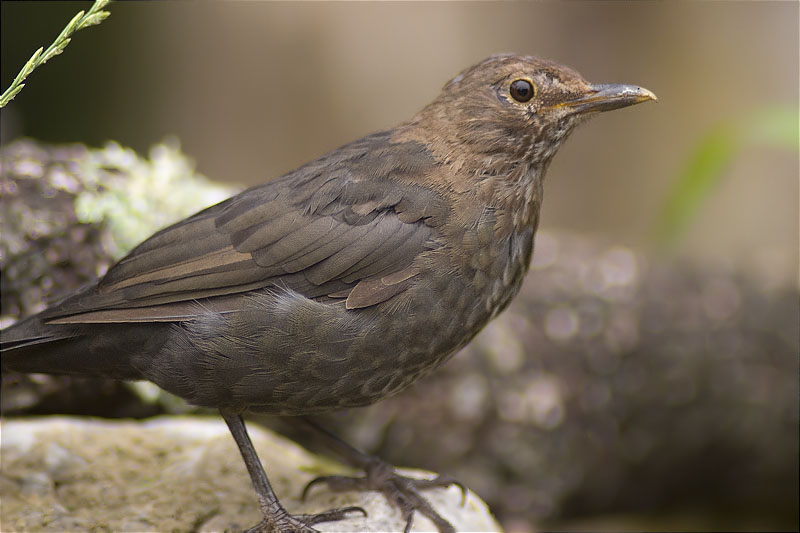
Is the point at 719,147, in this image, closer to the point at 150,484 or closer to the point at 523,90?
the point at 523,90

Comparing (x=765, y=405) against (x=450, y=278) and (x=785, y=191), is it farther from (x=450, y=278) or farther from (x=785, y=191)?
(x=785, y=191)

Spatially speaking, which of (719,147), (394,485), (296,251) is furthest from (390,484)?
(719,147)

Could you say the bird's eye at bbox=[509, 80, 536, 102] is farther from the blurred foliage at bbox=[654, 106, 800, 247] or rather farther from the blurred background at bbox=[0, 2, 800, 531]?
the blurred background at bbox=[0, 2, 800, 531]

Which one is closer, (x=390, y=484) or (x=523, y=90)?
(x=523, y=90)

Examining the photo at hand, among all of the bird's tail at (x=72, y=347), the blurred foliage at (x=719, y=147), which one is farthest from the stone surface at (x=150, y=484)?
the blurred foliage at (x=719, y=147)

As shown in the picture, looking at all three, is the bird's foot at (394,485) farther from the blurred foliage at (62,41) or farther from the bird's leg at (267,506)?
the blurred foliage at (62,41)

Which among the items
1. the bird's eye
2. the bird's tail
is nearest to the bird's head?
the bird's eye

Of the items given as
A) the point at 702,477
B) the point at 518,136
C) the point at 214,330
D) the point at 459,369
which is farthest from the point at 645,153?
the point at 214,330
